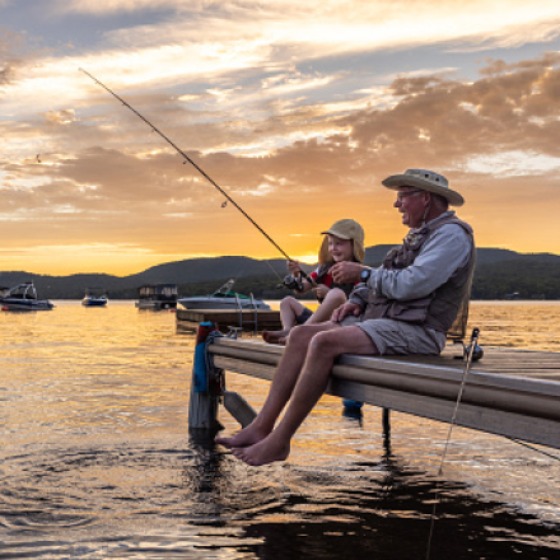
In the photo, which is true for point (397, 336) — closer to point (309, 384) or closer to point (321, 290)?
point (309, 384)

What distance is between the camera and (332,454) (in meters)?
7.70

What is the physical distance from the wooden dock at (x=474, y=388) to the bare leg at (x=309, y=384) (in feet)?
0.37

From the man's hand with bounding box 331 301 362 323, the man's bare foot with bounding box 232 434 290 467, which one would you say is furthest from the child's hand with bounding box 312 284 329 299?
the man's bare foot with bounding box 232 434 290 467

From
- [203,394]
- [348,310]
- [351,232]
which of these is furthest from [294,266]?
[203,394]

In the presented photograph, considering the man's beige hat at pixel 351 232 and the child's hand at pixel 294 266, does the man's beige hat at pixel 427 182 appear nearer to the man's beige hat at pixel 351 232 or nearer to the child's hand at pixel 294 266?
the man's beige hat at pixel 351 232

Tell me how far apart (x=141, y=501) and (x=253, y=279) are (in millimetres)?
170391

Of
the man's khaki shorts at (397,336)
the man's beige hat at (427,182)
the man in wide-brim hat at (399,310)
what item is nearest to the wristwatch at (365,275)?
the man in wide-brim hat at (399,310)

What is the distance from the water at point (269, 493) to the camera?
4.90 meters

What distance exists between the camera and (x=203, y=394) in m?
9.05

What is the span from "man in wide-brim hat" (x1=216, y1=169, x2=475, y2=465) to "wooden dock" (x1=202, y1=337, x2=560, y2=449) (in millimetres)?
159

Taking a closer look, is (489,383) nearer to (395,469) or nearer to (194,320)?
(395,469)

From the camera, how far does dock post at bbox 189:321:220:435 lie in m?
8.93

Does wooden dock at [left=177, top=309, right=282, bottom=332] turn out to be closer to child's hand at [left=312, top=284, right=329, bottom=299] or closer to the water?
the water

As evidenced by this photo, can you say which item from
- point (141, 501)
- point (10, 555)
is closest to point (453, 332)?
point (141, 501)
